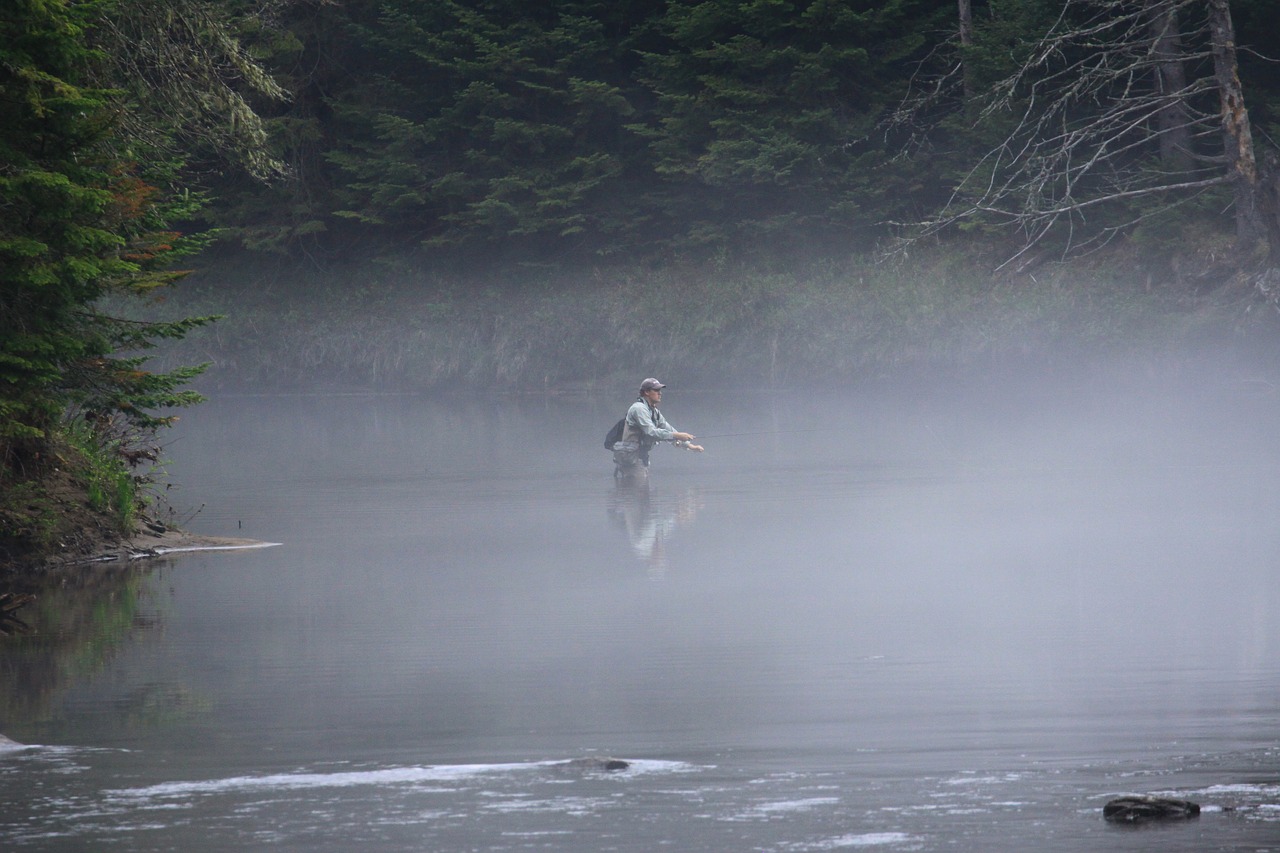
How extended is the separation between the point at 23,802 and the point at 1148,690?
487cm

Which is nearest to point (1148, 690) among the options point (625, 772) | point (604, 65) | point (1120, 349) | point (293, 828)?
point (625, 772)

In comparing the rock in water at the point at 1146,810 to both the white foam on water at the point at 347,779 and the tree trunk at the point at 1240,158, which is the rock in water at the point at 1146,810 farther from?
the tree trunk at the point at 1240,158

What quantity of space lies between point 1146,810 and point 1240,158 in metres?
26.9

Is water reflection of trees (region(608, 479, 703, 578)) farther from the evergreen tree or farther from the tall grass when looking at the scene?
the evergreen tree

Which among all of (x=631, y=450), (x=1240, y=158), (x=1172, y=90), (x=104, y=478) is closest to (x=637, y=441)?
(x=631, y=450)

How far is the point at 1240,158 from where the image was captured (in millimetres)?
30484

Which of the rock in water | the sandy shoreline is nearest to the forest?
the sandy shoreline

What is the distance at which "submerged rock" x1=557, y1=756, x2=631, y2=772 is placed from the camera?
663 centimetres

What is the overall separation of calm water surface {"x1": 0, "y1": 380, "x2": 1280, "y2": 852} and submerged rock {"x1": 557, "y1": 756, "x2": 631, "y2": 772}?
0.08 m

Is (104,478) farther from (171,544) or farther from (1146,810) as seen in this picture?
(1146,810)

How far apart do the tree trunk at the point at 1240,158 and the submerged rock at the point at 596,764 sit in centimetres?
2569

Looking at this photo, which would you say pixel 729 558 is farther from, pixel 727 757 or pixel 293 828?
pixel 293 828

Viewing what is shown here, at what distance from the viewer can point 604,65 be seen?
46.3 meters

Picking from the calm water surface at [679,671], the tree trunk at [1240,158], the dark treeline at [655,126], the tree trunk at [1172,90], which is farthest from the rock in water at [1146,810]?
the dark treeline at [655,126]
